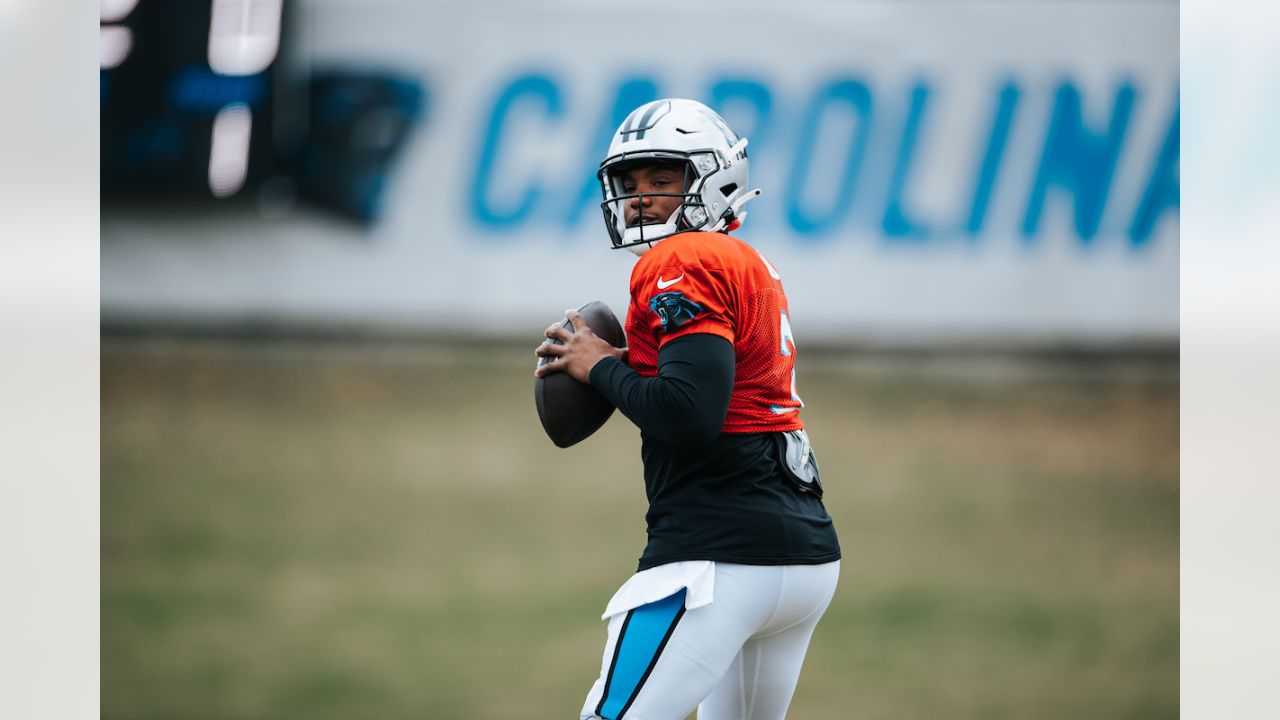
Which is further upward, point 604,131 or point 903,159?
point 604,131

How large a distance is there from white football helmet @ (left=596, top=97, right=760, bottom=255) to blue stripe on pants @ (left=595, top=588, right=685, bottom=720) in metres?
0.58

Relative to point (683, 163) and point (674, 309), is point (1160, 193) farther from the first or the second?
point (674, 309)

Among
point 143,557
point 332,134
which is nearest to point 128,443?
point 143,557

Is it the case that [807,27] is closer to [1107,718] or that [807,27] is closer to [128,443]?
[1107,718]

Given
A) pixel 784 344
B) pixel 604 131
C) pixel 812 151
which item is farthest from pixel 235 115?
pixel 784 344

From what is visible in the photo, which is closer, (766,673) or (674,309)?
(674,309)

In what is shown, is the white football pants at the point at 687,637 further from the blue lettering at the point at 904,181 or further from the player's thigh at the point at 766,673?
the blue lettering at the point at 904,181

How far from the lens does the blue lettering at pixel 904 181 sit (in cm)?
443

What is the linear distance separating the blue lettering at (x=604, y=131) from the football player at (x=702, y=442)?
8.47 ft

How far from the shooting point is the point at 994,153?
4438 millimetres

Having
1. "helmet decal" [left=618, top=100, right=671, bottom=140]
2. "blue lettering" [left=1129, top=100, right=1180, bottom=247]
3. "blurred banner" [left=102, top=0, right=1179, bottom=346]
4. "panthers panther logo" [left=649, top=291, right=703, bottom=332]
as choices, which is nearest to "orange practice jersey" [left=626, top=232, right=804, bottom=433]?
"panthers panther logo" [left=649, top=291, right=703, bottom=332]

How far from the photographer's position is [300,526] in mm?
4605

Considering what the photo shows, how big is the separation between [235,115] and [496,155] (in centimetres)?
106

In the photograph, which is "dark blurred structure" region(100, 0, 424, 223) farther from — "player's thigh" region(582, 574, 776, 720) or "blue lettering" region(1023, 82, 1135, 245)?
"player's thigh" region(582, 574, 776, 720)
